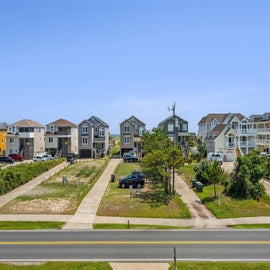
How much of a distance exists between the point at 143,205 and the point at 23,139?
4974 cm

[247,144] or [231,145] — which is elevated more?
[247,144]

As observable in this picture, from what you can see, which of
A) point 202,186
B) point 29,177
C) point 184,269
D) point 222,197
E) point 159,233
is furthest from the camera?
point 29,177

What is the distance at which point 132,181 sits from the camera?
38.6 m

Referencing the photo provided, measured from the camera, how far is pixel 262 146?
239 ft

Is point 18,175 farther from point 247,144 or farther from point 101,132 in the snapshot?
point 247,144

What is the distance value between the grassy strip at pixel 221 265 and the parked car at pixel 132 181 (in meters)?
22.3

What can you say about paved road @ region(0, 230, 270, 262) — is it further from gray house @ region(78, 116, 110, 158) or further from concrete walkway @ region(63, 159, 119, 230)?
gray house @ region(78, 116, 110, 158)

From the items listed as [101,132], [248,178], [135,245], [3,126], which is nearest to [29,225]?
[135,245]

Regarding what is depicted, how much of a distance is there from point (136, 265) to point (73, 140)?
62.0 m

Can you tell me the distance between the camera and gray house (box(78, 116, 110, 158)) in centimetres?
7256

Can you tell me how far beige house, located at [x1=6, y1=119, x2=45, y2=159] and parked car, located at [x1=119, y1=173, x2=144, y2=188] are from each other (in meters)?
39.4

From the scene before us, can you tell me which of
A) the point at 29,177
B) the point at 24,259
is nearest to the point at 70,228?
the point at 24,259

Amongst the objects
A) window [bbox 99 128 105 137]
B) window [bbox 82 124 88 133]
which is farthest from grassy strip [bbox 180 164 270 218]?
window [bbox 99 128 105 137]

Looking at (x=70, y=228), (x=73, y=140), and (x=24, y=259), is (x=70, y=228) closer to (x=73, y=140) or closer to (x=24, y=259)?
(x=24, y=259)
